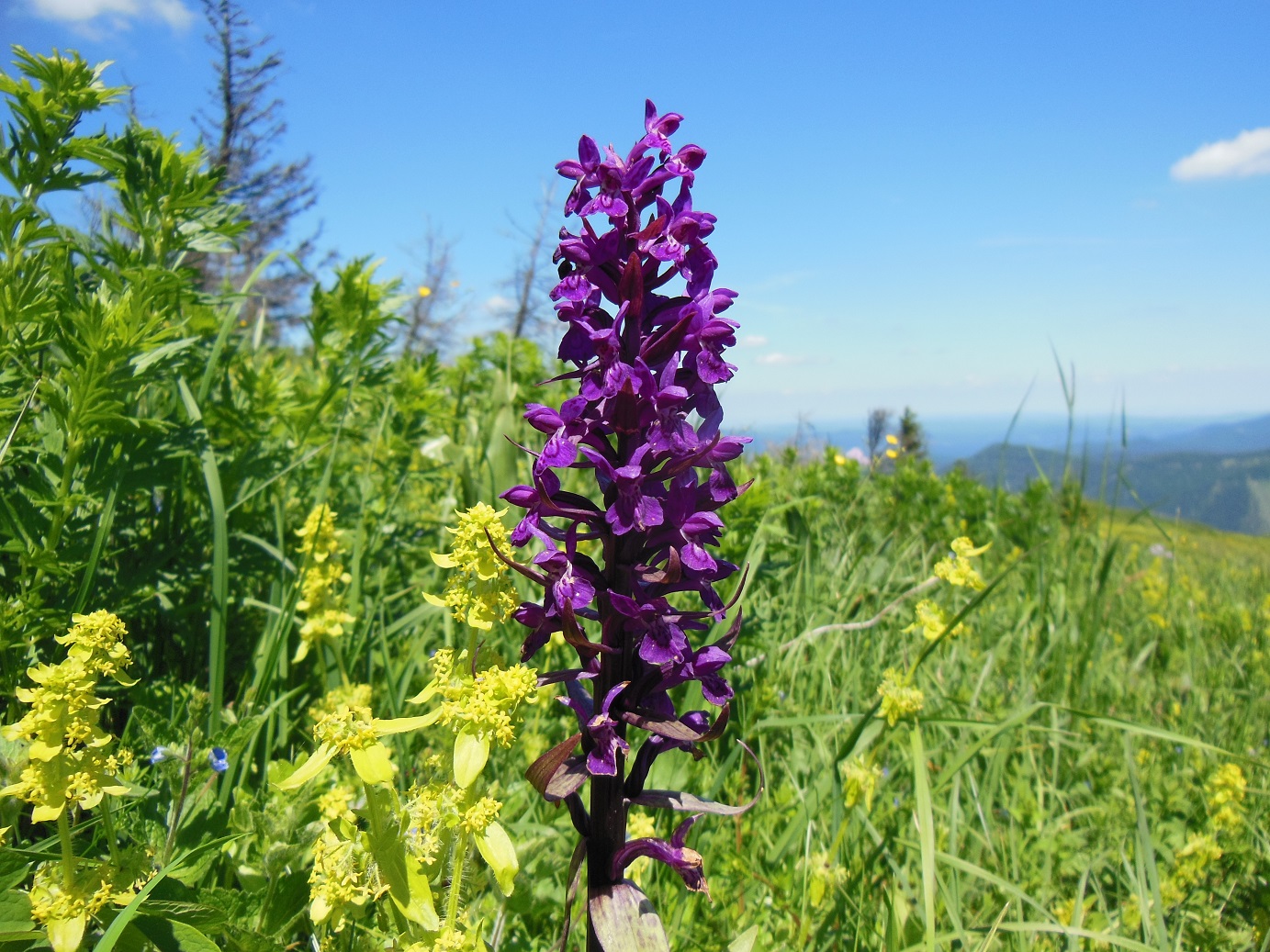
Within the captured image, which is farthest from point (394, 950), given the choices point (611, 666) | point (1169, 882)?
point (1169, 882)

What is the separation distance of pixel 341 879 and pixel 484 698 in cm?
37

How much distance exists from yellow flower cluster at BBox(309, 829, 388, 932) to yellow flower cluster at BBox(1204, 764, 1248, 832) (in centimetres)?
286

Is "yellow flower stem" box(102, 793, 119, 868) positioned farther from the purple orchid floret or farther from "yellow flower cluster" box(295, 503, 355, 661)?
"yellow flower cluster" box(295, 503, 355, 661)

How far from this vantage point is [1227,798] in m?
2.80

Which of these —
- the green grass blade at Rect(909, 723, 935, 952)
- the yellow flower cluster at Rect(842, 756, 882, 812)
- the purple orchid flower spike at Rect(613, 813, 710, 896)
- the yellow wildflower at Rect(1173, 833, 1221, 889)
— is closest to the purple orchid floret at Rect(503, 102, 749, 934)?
the purple orchid flower spike at Rect(613, 813, 710, 896)

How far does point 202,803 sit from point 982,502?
7.56m

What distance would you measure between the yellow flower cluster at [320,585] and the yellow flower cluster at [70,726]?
1.06 metres

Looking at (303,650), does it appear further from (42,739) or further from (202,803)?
(42,739)

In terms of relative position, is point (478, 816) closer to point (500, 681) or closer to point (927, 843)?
point (500, 681)

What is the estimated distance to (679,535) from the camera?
1.49 metres

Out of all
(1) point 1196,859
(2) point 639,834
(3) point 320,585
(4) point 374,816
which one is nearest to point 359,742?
(4) point 374,816

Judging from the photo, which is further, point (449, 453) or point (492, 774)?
point (449, 453)

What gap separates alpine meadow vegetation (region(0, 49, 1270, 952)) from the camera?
4.43 feet

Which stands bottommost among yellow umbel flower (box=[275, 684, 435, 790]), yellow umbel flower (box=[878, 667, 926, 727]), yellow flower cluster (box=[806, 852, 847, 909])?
yellow flower cluster (box=[806, 852, 847, 909])
